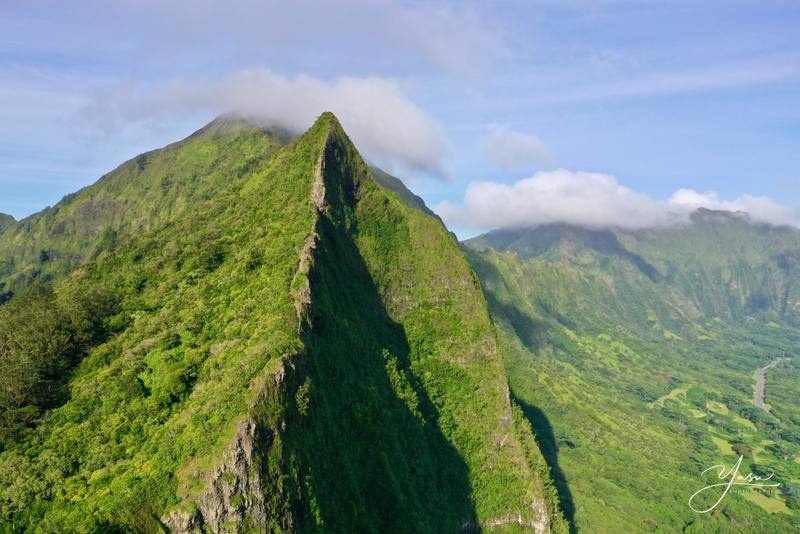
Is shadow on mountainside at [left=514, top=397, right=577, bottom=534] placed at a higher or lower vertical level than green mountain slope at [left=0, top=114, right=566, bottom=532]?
lower

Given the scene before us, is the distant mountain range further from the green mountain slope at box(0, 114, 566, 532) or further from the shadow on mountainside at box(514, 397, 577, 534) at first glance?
the shadow on mountainside at box(514, 397, 577, 534)

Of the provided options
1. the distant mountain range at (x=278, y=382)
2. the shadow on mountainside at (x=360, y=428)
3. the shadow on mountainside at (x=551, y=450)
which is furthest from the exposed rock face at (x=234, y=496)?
the shadow on mountainside at (x=551, y=450)

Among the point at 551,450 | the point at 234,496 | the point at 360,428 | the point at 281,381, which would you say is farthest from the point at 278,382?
the point at 551,450

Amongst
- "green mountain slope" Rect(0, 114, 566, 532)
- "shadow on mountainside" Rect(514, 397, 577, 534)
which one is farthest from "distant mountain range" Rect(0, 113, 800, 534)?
"shadow on mountainside" Rect(514, 397, 577, 534)

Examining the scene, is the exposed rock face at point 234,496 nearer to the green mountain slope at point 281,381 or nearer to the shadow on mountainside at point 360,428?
the green mountain slope at point 281,381

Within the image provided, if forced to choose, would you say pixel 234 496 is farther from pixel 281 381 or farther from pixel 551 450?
pixel 551 450

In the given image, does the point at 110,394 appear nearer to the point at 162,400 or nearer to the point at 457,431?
the point at 162,400
